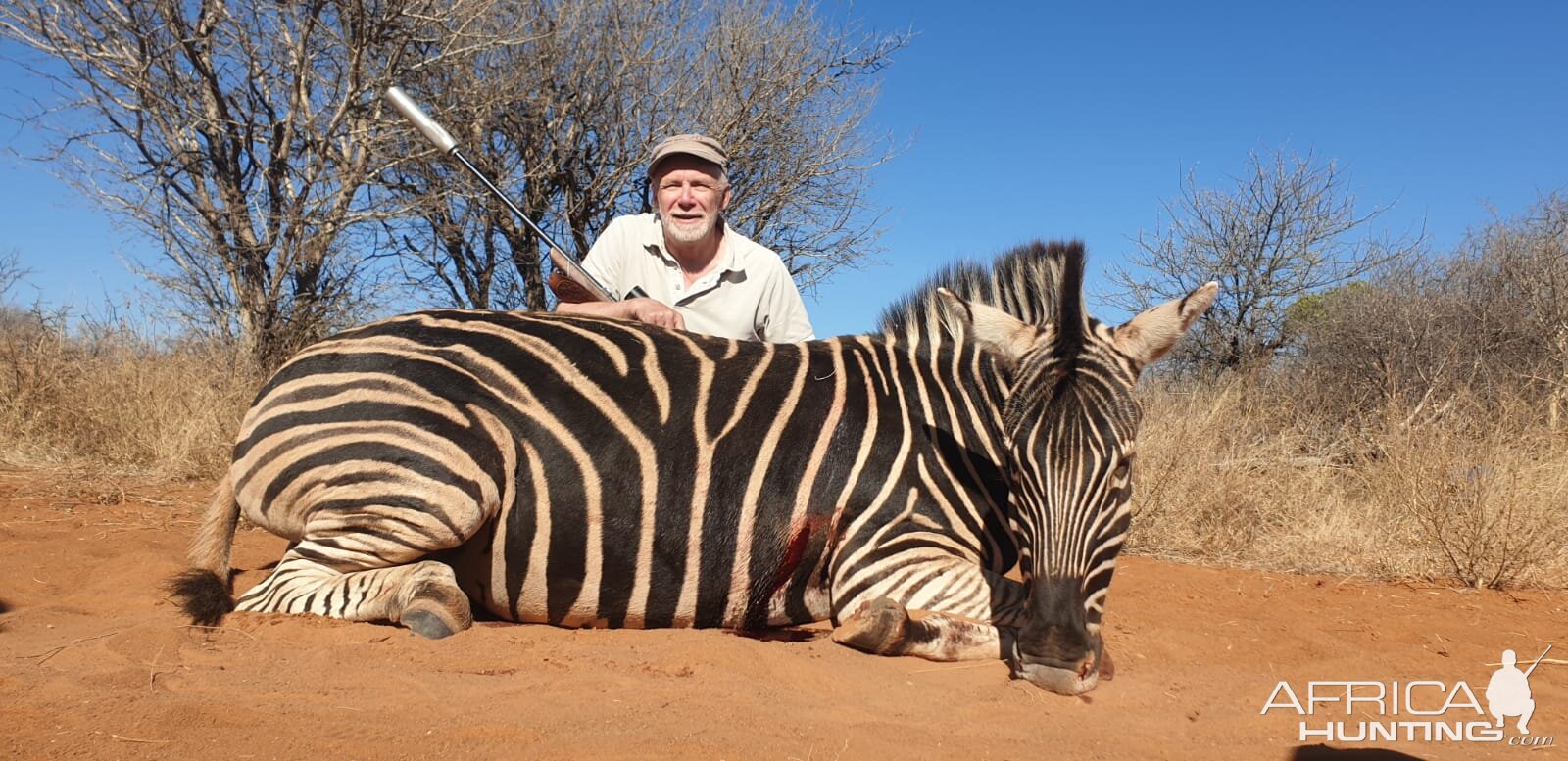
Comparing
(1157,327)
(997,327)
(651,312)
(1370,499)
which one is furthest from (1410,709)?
(1370,499)

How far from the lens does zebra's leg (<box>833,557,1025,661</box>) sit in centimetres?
343

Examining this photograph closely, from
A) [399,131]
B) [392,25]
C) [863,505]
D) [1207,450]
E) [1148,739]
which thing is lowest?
[1148,739]

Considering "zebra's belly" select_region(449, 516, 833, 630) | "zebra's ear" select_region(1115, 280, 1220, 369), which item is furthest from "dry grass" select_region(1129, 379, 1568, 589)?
"zebra's belly" select_region(449, 516, 833, 630)

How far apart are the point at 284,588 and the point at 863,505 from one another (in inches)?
85.8

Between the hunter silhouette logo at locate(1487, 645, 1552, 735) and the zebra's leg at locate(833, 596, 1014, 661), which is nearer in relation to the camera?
the hunter silhouette logo at locate(1487, 645, 1552, 735)

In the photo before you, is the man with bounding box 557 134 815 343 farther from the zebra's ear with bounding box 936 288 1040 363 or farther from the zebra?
the zebra's ear with bounding box 936 288 1040 363

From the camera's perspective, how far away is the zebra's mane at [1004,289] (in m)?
→ 4.23

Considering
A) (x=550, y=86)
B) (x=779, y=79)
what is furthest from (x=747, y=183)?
(x=550, y=86)

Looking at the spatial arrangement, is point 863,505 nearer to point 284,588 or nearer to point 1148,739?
point 1148,739

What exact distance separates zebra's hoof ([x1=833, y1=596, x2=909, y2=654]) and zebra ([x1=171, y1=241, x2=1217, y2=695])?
10 millimetres

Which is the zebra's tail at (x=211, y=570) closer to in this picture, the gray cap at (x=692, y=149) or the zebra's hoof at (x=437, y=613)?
the zebra's hoof at (x=437, y=613)

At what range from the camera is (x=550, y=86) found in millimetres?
14500

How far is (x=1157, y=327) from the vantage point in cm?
361


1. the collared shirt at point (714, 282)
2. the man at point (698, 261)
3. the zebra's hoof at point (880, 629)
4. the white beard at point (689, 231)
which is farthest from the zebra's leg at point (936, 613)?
the white beard at point (689, 231)
